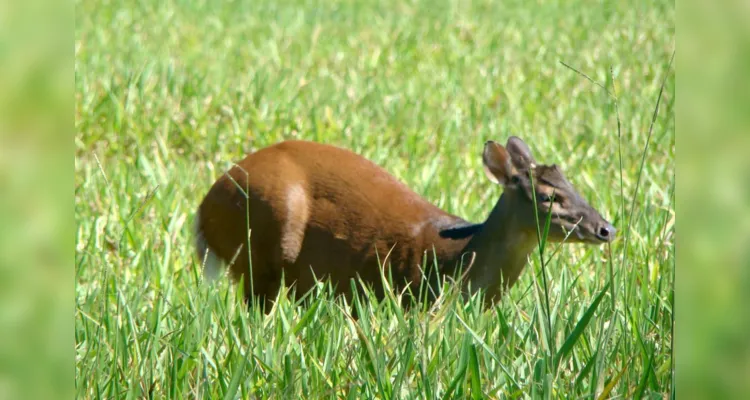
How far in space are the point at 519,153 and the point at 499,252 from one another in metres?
0.43

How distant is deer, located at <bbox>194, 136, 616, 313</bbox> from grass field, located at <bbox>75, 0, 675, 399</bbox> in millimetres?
196

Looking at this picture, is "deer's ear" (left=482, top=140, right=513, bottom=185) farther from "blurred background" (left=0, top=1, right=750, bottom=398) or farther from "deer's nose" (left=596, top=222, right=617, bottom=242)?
"blurred background" (left=0, top=1, right=750, bottom=398)

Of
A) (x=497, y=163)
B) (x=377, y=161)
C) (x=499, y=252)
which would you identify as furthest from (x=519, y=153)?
(x=377, y=161)

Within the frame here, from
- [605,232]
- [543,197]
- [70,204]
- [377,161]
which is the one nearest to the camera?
[70,204]

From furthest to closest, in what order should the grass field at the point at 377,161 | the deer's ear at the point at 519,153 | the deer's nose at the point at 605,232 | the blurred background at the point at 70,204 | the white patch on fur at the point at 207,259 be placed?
1. the white patch on fur at the point at 207,259
2. the deer's ear at the point at 519,153
3. the deer's nose at the point at 605,232
4. the grass field at the point at 377,161
5. the blurred background at the point at 70,204

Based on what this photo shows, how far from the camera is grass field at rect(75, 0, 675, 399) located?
108 inches

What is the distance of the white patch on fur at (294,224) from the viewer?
4566 millimetres

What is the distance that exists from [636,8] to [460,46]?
2.83m

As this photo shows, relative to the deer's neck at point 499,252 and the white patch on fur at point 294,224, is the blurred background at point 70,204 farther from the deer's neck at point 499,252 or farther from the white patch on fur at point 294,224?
the white patch on fur at point 294,224

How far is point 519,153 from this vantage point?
4.55 m

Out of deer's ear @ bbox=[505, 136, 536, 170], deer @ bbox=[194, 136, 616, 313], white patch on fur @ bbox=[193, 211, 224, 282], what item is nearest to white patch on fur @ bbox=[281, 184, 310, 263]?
deer @ bbox=[194, 136, 616, 313]

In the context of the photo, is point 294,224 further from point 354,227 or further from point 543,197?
point 543,197

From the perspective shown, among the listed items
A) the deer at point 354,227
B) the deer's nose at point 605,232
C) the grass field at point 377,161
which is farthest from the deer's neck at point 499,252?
the deer's nose at point 605,232

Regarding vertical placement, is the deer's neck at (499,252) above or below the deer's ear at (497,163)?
below
